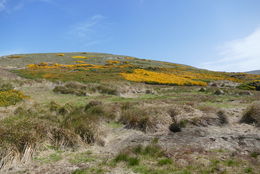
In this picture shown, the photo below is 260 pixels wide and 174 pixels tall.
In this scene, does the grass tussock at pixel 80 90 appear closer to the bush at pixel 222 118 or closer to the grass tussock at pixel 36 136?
the grass tussock at pixel 36 136

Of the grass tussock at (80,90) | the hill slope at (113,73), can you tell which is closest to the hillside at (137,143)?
the grass tussock at (80,90)

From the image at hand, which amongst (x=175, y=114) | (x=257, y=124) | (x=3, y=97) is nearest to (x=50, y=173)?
(x=175, y=114)

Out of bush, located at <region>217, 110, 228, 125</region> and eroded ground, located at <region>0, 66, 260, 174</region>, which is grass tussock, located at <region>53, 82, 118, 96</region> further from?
bush, located at <region>217, 110, 228, 125</region>

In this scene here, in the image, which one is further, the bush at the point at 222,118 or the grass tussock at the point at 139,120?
the bush at the point at 222,118

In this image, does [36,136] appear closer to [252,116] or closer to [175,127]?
[175,127]

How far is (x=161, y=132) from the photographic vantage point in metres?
7.90

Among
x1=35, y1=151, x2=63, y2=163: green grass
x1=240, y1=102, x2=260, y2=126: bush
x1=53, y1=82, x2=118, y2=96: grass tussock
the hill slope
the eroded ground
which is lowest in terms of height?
x1=35, y1=151, x2=63, y2=163: green grass

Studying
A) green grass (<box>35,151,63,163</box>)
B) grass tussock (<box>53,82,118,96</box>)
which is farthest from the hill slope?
green grass (<box>35,151,63,163</box>)

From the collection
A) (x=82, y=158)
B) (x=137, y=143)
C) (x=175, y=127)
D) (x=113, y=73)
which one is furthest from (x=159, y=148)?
(x=113, y=73)

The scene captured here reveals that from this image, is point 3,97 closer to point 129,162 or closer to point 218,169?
point 129,162

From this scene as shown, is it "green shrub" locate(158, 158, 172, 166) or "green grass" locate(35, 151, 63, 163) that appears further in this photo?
"green grass" locate(35, 151, 63, 163)

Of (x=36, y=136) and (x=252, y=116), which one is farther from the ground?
(x=252, y=116)

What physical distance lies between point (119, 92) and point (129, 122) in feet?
34.2

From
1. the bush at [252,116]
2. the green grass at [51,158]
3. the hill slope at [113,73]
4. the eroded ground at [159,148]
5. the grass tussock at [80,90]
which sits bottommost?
the green grass at [51,158]
